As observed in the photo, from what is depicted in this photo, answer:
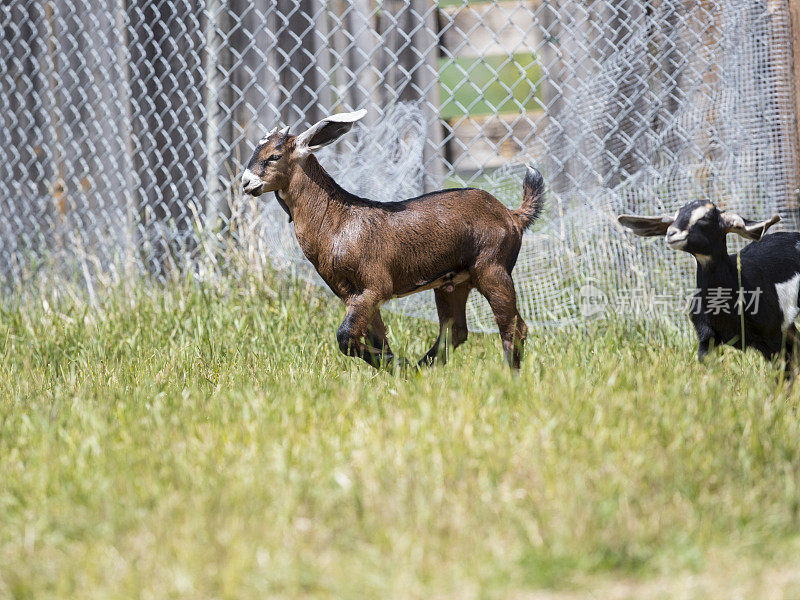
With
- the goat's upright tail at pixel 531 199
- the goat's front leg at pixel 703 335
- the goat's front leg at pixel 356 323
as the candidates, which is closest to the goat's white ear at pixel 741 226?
the goat's front leg at pixel 703 335

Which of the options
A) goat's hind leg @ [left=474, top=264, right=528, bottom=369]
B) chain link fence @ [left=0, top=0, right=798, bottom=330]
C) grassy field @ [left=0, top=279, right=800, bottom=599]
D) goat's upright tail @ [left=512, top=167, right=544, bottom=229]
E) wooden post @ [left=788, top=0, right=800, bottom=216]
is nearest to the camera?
grassy field @ [left=0, top=279, right=800, bottom=599]

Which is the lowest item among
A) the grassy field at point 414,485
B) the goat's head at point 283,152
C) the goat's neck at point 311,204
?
the grassy field at point 414,485

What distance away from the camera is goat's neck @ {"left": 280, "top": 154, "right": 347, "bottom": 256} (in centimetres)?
338

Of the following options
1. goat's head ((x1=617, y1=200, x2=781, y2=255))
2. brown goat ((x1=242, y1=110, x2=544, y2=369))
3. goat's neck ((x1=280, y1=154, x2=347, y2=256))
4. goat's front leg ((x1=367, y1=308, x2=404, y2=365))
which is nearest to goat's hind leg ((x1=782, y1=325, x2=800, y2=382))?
goat's head ((x1=617, y1=200, x2=781, y2=255))

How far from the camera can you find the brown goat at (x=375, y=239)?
330 cm

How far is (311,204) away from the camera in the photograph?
3395mm

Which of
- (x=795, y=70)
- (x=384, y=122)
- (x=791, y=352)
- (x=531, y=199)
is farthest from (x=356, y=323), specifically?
(x=795, y=70)

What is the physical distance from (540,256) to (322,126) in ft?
5.73

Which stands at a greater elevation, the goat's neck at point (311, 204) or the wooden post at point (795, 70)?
the wooden post at point (795, 70)

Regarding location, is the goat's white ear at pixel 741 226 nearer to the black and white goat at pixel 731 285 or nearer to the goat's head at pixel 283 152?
the black and white goat at pixel 731 285

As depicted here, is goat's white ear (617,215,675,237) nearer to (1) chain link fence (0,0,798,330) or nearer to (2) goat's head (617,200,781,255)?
(2) goat's head (617,200,781,255)

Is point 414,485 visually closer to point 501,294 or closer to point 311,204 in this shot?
point 501,294

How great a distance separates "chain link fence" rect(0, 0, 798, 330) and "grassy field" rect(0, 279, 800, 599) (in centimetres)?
111

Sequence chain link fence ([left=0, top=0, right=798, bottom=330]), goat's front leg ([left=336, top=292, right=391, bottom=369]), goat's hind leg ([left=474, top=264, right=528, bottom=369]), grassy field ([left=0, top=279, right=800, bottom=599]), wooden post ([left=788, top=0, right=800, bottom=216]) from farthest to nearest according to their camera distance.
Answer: chain link fence ([left=0, top=0, right=798, bottom=330]), wooden post ([left=788, top=0, right=800, bottom=216]), goat's hind leg ([left=474, top=264, right=528, bottom=369]), goat's front leg ([left=336, top=292, right=391, bottom=369]), grassy field ([left=0, top=279, right=800, bottom=599])
